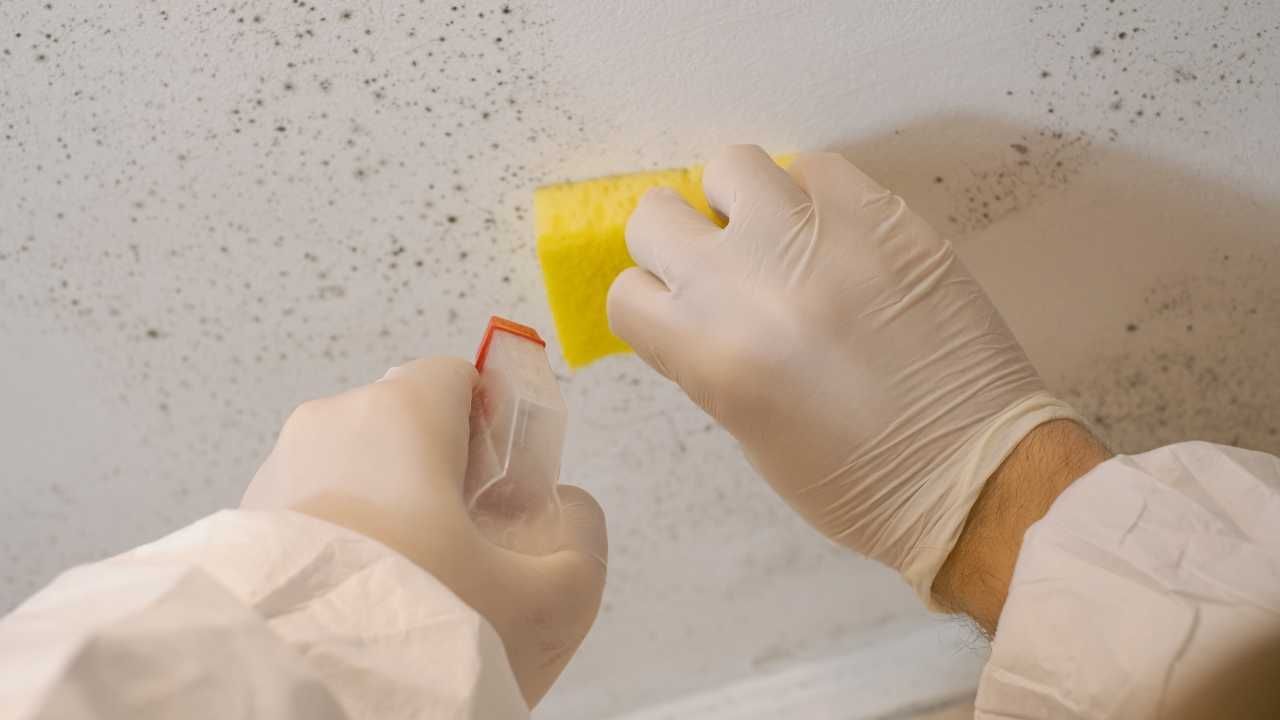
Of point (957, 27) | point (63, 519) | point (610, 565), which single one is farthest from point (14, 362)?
point (957, 27)

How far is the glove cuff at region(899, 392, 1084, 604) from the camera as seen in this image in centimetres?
84

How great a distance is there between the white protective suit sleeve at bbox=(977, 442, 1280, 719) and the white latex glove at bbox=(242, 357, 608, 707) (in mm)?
344

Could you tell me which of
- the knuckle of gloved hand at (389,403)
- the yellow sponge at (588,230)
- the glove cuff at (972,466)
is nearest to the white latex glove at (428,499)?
the knuckle of gloved hand at (389,403)

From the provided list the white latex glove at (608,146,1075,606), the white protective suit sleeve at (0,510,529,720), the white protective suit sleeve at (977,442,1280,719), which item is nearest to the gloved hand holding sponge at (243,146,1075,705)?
the white latex glove at (608,146,1075,606)

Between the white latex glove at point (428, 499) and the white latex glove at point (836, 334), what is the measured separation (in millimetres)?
214

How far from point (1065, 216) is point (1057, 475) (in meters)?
0.29

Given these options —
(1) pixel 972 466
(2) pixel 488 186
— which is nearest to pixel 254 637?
(2) pixel 488 186

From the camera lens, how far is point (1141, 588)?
645 mm

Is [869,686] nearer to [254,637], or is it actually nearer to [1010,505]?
[1010,505]

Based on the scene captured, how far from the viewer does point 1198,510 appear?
0.68 meters

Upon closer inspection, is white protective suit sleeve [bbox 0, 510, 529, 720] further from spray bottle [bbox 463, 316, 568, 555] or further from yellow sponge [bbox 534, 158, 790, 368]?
yellow sponge [bbox 534, 158, 790, 368]

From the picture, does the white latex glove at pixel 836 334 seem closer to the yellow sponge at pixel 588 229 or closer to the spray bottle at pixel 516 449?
the yellow sponge at pixel 588 229

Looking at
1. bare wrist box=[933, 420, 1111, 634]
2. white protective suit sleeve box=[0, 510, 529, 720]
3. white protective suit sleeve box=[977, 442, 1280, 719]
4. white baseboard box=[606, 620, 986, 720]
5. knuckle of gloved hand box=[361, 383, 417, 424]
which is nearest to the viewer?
white protective suit sleeve box=[0, 510, 529, 720]

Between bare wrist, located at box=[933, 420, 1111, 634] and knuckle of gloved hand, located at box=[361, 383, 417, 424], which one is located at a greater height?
knuckle of gloved hand, located at box=[361, 383, 417, 424]
